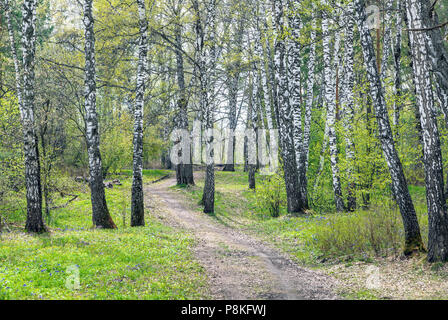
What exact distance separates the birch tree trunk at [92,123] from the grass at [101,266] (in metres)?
1.08

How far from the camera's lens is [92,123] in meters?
13.6

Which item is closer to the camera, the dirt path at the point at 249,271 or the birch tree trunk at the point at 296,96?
the dirt path at the point at 249,271

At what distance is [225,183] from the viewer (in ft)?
104

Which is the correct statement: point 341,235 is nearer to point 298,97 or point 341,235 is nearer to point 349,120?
point 349,120

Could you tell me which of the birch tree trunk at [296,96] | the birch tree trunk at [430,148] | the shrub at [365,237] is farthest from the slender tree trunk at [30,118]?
the birch tree trunk at [430,148]

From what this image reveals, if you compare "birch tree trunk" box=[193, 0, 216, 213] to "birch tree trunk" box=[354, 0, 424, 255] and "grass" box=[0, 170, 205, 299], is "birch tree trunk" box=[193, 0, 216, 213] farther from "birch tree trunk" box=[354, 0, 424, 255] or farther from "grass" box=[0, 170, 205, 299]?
"birch tree trunk" box=[354, 0, 424, 255]

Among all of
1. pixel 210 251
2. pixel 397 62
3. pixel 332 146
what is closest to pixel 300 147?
pixel 332 146

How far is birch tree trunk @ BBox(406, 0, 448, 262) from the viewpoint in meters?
7.56

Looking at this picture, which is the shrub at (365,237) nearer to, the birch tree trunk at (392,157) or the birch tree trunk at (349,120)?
the birch tree trunk at (392,157)

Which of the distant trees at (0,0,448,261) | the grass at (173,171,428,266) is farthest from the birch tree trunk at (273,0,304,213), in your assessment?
the grass at (173,171,428,266)

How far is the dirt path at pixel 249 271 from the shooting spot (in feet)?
23.2

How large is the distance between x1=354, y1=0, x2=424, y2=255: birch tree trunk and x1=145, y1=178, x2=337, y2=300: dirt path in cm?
234
